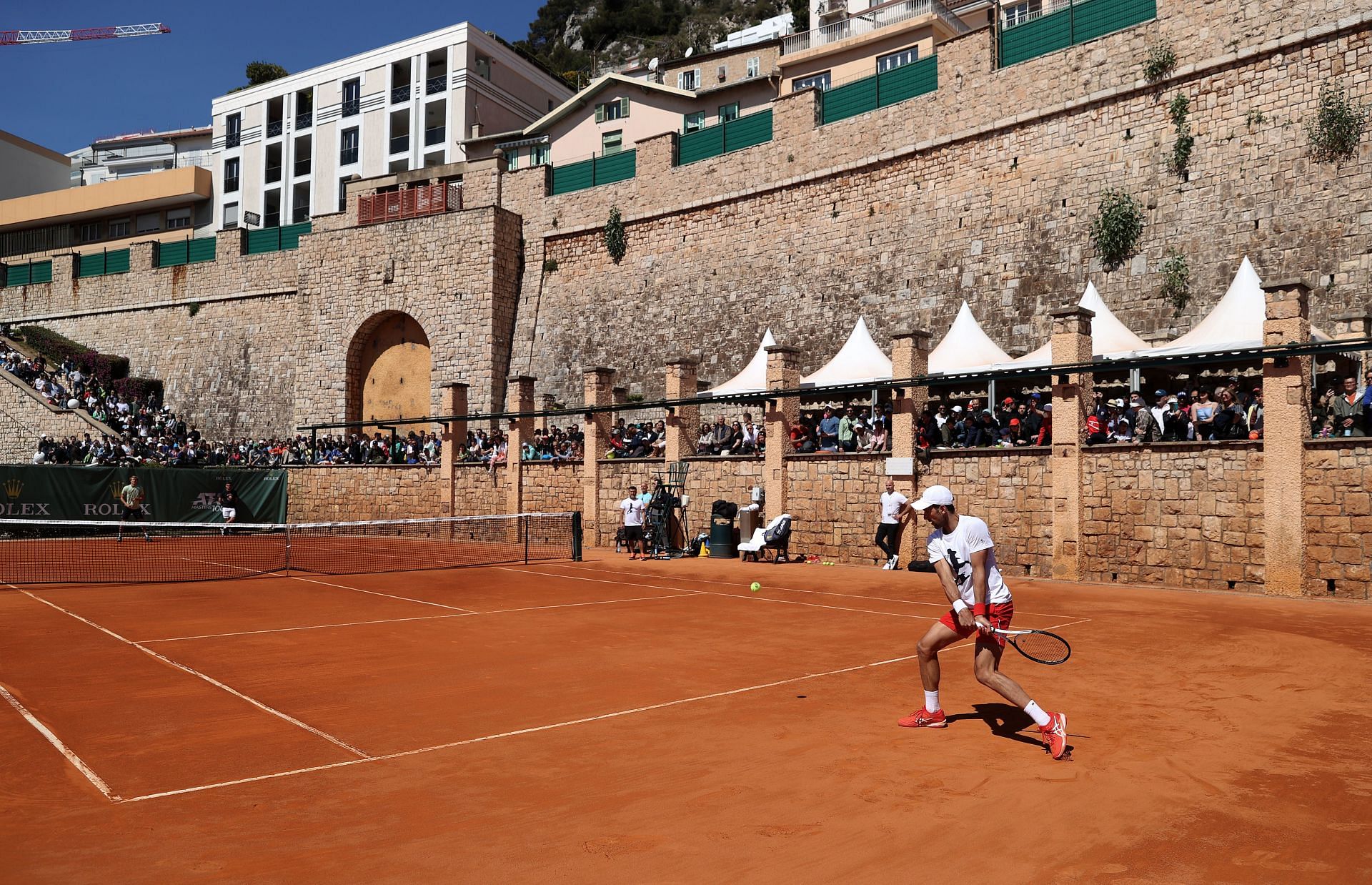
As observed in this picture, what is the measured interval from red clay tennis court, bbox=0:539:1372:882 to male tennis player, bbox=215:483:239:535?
61.0 feet

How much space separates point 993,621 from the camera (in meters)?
6.52

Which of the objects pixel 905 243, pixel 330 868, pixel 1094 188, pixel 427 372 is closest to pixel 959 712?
pixel 330 868

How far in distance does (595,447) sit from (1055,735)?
1981 cm

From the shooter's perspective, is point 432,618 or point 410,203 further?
point 410,203

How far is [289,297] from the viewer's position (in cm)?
4225

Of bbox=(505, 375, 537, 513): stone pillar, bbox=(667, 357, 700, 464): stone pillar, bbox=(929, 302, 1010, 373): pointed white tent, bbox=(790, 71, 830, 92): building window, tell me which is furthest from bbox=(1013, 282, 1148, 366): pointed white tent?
bbox=(790, 71, 830, 92): building window

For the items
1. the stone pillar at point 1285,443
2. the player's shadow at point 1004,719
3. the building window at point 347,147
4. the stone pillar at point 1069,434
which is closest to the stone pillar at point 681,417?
the stone pillar at point 1069,434

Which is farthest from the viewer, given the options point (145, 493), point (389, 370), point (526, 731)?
point (389, 370)

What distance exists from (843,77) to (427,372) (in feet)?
74.6

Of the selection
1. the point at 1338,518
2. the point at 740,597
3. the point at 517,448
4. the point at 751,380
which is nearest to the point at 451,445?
the point at 517,448

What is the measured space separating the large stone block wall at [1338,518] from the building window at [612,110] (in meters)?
39.5

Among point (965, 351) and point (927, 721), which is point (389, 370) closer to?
point (965, 351)

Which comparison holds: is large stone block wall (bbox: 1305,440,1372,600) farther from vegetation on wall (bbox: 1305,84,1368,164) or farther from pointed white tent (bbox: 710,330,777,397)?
pointed white tent (bbox: 710,330,777,397)

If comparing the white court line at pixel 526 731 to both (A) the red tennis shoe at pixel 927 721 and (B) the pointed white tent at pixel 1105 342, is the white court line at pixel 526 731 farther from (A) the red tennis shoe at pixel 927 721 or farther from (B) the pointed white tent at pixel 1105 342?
(B) the pointed white tent at pixel 1105 342
